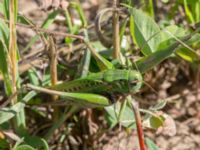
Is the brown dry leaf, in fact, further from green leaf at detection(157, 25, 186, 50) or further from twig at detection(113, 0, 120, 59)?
green leaf at detection(157, 25, 186, 50)

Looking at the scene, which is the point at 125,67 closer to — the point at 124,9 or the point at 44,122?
the point at 124,9

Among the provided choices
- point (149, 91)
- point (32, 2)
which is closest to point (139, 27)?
point (149, 91)

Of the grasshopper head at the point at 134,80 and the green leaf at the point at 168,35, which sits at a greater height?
the green leaf at the point at 168,35

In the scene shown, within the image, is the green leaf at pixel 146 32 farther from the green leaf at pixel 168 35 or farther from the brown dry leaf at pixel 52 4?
the brown dry leaf at pixel 52 4

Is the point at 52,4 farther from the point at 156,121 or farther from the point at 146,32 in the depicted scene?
the point at 156,121

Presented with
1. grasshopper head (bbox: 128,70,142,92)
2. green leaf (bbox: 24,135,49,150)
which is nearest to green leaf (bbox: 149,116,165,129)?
grasshopper head (bbox: 128,70,142,92)

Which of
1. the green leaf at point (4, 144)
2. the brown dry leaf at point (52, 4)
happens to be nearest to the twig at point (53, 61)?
the brown dry leaf at point (52, 4)
